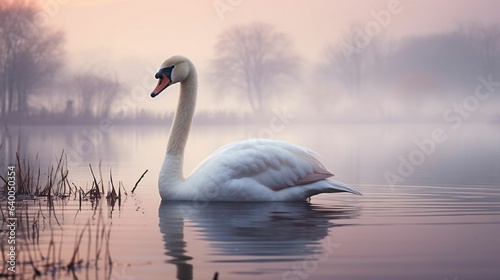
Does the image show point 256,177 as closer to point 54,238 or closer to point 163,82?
point 163,82

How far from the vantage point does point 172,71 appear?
33.8 ft

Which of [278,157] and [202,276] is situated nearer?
[202,276]

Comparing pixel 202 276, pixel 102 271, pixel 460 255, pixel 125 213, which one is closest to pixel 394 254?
pixel 460 255

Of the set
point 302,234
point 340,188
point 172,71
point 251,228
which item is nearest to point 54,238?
point 251,228

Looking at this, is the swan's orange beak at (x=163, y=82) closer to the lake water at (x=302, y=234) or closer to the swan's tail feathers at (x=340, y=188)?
the lake water at (x=302, y=234)

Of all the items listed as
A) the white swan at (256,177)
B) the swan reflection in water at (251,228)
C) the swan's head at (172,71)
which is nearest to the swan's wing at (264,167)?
the white swan at (256,177)

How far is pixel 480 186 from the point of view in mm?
11273

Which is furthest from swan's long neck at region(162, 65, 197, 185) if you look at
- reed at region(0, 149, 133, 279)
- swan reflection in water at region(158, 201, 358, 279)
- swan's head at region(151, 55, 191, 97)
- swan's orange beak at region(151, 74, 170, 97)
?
reed at region(0, 149, 133, 279)

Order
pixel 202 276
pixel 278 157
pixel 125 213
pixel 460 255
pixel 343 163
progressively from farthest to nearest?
pixel 343 163, pixel 278 157, pixel 125 213, pixel 460 255, pixel 202 276

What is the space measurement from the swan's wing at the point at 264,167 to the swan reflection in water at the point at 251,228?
0.24m

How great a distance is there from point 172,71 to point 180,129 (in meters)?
0.66

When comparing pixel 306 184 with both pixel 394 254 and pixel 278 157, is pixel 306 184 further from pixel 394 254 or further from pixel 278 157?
pixel 394 254

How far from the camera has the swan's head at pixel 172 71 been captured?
10219 mm

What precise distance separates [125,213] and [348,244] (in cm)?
277
